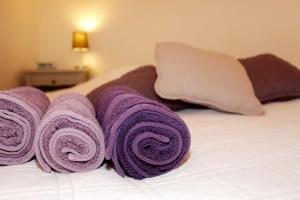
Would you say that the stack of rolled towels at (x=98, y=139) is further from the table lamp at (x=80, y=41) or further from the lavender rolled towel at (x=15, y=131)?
the table lamp at (x=80, y=41)

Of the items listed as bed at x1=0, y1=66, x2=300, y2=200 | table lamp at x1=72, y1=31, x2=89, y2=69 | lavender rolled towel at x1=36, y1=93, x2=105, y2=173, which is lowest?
bed at x1=0, y1=66, x2=300, y2=200

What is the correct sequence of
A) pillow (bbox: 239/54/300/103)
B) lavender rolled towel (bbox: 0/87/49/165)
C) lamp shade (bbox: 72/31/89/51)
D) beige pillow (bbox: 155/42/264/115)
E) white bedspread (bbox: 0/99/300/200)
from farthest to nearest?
lamp shade (bbox: 72/31/89/51) → pillow (bbox: 239/54/300/103) → beige pillow (bbox: 155/42/264/115) → lavender rolled towel (bbox: 0/87/49/165) → white bedspread (bbox: 0/99/300/200)

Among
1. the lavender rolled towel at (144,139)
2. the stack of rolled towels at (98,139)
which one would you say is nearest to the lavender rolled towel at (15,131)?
the stack of rolled towels at (98,139)

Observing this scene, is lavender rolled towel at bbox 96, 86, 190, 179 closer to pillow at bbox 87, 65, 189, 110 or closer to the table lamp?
pillow at bbox 87, 65, 189, 110

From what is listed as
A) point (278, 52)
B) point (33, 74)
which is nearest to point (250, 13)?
point (278, 52)

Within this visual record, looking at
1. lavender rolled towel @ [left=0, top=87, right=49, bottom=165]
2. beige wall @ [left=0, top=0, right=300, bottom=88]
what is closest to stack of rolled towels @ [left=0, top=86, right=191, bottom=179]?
lavender rolled towel @ [left=0, top=87, right=49, bottom=165]

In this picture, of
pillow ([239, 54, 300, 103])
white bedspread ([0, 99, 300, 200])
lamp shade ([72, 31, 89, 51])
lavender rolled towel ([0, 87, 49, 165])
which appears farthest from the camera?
lamp shade ([72, 31, 89, 51])

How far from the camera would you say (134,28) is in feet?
8.23

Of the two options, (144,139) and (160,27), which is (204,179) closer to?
(144,139)

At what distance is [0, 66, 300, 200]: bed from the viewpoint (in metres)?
0.55

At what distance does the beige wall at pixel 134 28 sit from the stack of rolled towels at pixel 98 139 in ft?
5.89

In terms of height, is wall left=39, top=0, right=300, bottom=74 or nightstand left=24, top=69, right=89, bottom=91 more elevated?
wall left=39, top=0, right=300, bottom=74

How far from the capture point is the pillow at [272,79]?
1.46 m

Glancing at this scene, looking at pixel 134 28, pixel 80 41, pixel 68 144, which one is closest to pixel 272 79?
pixel 68 144
